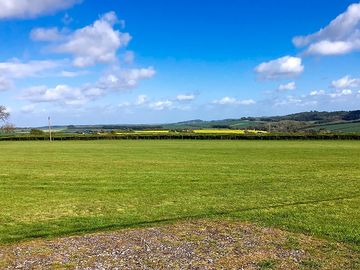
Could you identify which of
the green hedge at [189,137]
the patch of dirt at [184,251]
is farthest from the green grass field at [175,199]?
the green hedge at [189,137]

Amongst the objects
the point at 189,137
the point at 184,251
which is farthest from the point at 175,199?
the point at 189,137

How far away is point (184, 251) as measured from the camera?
404 inches

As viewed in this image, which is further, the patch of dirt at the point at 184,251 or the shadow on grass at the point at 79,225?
the shadow on grass at the point at 79,225

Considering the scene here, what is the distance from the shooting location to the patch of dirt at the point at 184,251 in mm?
9305

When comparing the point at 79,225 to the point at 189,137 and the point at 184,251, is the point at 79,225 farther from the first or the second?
the point at 189,137

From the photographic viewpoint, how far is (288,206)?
16.2 m

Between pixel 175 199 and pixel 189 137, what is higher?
pixel 189 137

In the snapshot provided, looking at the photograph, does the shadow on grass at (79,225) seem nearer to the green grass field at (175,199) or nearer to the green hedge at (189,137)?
the green grass field at (175,199)

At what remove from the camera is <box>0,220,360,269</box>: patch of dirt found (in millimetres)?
9305

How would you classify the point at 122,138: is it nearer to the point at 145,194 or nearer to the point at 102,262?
the point at 145,194

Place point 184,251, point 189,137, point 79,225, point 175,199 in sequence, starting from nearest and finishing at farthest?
point 184,251
point 79,225
point 175,199
point 189,137

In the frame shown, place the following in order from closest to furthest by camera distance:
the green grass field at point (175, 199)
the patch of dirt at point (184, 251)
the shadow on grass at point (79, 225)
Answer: the patch of dirt at point (184, 251) < the shadow on grass at point (79, 225) < the green grass field at point (175, 199)

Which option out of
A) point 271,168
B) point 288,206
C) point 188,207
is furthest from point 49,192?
point 271,168

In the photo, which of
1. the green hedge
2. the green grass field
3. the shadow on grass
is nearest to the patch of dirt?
the shadow on grass
